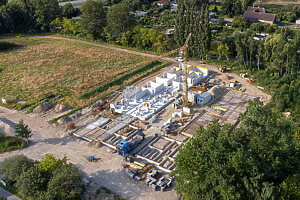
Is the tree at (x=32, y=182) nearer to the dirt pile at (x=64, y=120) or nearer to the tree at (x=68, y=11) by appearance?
the dirt pile at (x=64, y=120)

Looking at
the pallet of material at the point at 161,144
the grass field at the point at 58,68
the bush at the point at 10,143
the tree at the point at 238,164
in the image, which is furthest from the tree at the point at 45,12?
the tree at the point at 238,164

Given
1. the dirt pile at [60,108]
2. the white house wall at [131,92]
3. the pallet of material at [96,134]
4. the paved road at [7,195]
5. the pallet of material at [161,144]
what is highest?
the white house wall at [131,92]

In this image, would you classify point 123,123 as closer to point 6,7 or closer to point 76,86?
point 76,86

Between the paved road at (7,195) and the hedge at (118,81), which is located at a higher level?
the hedge at (118,81)

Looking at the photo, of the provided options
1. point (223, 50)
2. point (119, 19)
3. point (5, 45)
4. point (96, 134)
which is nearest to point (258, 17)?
point (223, 50)

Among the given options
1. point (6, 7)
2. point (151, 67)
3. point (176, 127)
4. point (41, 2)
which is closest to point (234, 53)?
point (151, 67)

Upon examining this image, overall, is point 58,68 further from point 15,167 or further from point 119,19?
point 15,167

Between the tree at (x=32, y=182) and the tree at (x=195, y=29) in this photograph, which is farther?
the tree at (x=195, y=29)
